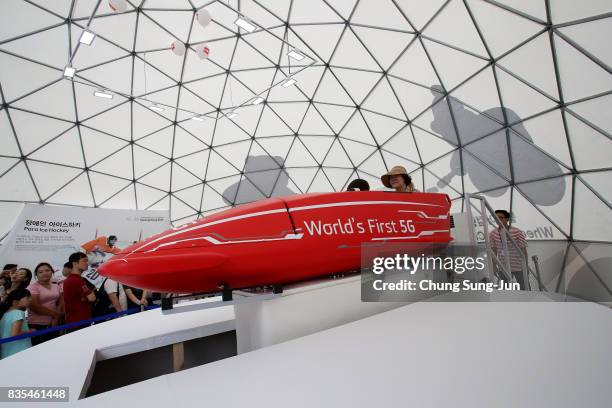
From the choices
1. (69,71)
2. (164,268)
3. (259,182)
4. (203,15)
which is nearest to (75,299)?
(164,268)

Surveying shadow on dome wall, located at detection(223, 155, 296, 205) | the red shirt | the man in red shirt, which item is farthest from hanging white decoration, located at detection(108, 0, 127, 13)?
shadow on dome wall, located at detection(223, 155, 296, 205)

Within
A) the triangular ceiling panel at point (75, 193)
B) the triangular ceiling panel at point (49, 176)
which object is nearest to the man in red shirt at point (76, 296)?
the triangular ceiling panel at point (49, 176)

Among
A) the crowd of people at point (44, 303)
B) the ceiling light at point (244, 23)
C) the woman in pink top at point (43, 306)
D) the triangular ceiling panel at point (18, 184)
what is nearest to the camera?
the crowd of people at point (44, 303)

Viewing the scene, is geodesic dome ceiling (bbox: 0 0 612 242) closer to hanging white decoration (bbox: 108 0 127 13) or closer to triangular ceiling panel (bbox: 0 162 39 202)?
triangular ceiling panel (bbox: 0 162 39 202)

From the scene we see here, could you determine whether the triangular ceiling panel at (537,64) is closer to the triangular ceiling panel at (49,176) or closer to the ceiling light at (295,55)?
the ceiling light at (295,55)

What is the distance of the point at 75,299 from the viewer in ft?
18.2

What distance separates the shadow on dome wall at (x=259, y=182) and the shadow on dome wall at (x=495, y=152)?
8804mm

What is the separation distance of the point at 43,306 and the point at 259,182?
477 inches

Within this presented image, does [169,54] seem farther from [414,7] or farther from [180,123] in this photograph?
[414,7]

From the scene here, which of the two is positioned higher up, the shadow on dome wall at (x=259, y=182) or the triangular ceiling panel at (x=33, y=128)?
the triangular ceiling panel at (x=33, y=128)

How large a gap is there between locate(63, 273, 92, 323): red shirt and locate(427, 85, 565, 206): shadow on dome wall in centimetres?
1174

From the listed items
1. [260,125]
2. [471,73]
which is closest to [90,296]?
[260,125]

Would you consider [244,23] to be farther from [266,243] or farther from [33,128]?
[33,128]

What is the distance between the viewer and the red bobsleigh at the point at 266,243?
7.24 feet
